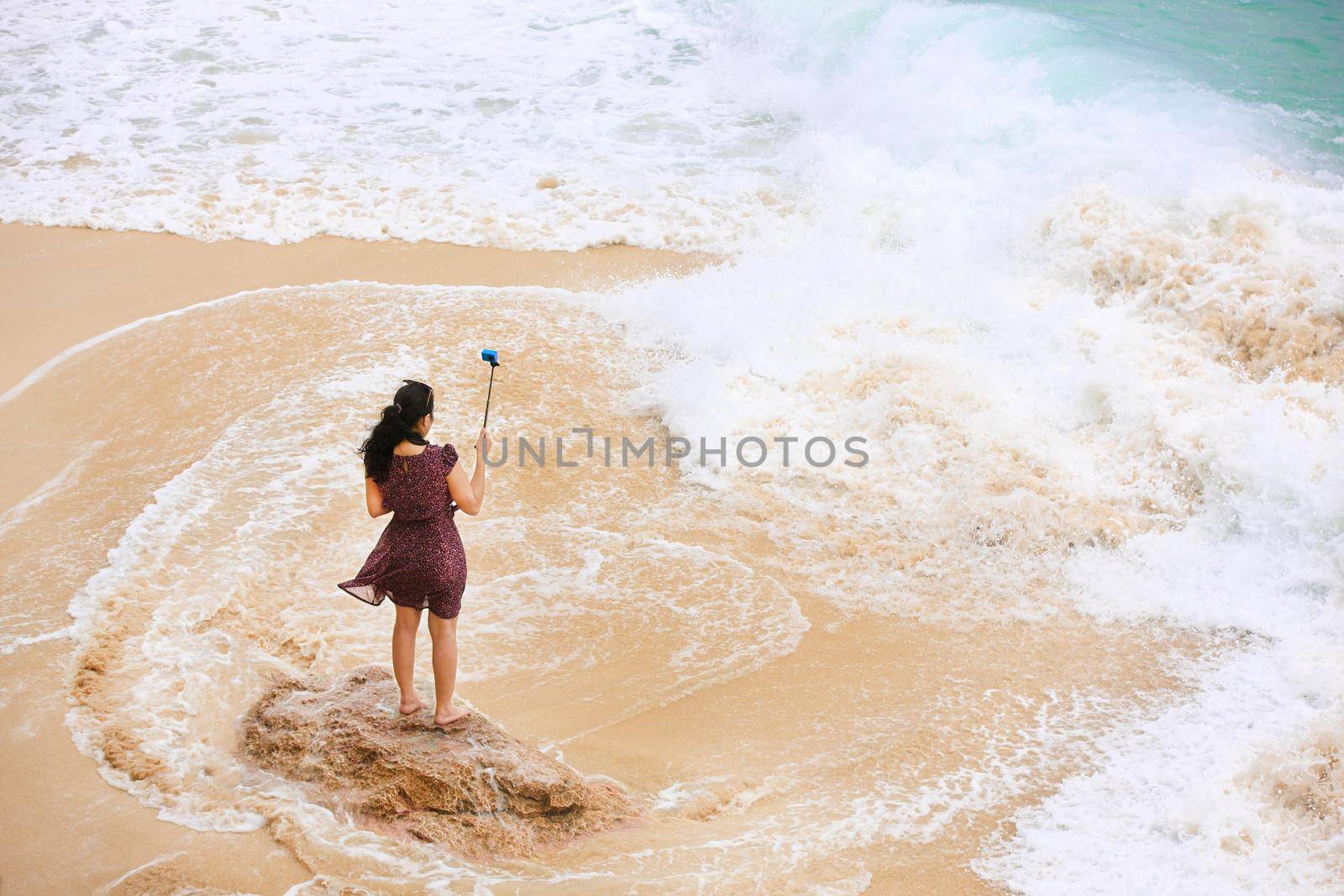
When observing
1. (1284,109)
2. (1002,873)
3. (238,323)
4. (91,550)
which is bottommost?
(1002,873)

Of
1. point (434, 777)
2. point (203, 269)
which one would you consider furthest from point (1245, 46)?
point (434, 777)

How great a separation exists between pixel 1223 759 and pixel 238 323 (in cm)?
717

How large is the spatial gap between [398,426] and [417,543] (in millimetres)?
436

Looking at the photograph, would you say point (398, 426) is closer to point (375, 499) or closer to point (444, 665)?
point (375, 499)

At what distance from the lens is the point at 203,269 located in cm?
926

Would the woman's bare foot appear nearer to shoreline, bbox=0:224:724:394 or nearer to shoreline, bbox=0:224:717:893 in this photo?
shoreline, bbox=0:224:717:893

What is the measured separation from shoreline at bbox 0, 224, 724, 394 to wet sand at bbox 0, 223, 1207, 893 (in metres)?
1.30

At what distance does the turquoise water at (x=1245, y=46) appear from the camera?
37.6 feet

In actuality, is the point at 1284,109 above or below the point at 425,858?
above

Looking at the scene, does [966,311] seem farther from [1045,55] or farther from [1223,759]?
[1045,55]

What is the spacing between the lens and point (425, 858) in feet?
11.3

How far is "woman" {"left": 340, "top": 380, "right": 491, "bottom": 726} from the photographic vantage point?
143 inches

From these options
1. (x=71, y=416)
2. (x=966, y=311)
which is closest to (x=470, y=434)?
(x=71, y=416)

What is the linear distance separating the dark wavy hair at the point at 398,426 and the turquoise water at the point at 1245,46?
10.3m
